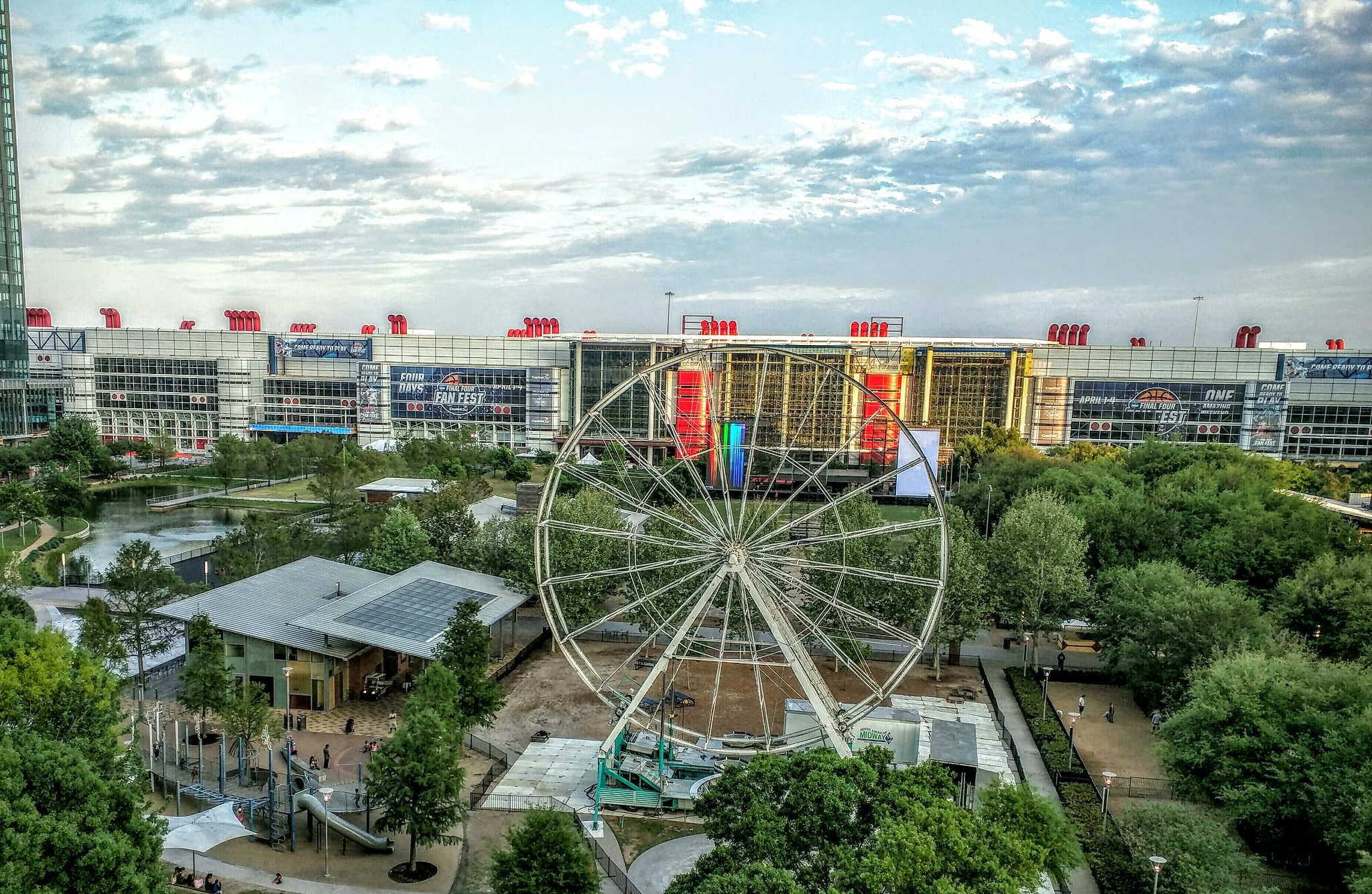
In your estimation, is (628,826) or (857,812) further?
(628,826)

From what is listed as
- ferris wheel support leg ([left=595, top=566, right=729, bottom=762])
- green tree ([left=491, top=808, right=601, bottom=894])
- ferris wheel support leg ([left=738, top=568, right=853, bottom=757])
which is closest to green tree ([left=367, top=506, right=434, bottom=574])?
ferris wheel support leg ([left=595, top=566, right=729, bottom=762])

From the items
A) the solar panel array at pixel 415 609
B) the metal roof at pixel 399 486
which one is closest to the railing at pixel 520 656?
the solar panel array at pixel 415 609

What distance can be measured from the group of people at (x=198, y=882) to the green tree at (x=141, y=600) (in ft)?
47.7

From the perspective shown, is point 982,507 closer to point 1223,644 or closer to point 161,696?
point 1223,644

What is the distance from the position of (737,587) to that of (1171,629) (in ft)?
64.5

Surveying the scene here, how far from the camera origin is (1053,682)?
47.6m

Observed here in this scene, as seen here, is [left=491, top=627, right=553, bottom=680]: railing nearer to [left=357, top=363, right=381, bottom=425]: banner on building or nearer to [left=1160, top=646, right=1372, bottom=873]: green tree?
[left=1160, top=646, right=1372, bottom=873]: green tree

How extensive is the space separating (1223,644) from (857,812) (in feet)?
82.4

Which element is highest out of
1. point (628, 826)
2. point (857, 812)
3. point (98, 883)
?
point (857, 812)

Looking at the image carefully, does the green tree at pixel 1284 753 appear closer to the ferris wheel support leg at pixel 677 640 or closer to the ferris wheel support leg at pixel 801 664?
the ferris wheel support leg at pixel 801 664

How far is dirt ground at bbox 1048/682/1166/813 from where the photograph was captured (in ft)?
118

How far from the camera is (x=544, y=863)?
23625mm

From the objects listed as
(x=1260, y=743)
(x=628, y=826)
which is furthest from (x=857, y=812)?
(x=1260, y=743)

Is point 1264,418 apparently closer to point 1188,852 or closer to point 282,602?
point 1188,852
